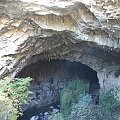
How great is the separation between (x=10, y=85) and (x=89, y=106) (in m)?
2.64

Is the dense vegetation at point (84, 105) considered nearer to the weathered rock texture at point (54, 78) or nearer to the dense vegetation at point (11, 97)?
the weathered rock texture at point (54, 78)

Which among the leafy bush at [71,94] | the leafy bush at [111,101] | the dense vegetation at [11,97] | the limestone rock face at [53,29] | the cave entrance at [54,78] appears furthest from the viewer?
the cave entrance at [54,78]

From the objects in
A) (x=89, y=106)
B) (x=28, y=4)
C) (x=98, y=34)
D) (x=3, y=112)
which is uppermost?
(x=28, y=4)

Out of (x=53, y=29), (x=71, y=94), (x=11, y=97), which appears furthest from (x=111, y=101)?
(x=11, y=97)

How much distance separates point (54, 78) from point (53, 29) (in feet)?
13.7

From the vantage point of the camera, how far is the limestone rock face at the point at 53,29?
7.36m

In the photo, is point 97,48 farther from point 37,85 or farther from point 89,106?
point 37,85

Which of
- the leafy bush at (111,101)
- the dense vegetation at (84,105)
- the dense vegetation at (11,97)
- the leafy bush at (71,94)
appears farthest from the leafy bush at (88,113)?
the dense vegetation at (11,97)

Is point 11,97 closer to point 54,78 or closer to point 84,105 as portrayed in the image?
point 84,105

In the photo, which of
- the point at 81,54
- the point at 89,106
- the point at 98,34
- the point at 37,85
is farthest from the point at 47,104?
the point at 98,34

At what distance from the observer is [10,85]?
7500mm

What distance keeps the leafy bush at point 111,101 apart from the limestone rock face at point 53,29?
114cm

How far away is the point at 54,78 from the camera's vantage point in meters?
12.3

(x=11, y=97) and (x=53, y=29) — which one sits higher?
(x=53, y=29)
